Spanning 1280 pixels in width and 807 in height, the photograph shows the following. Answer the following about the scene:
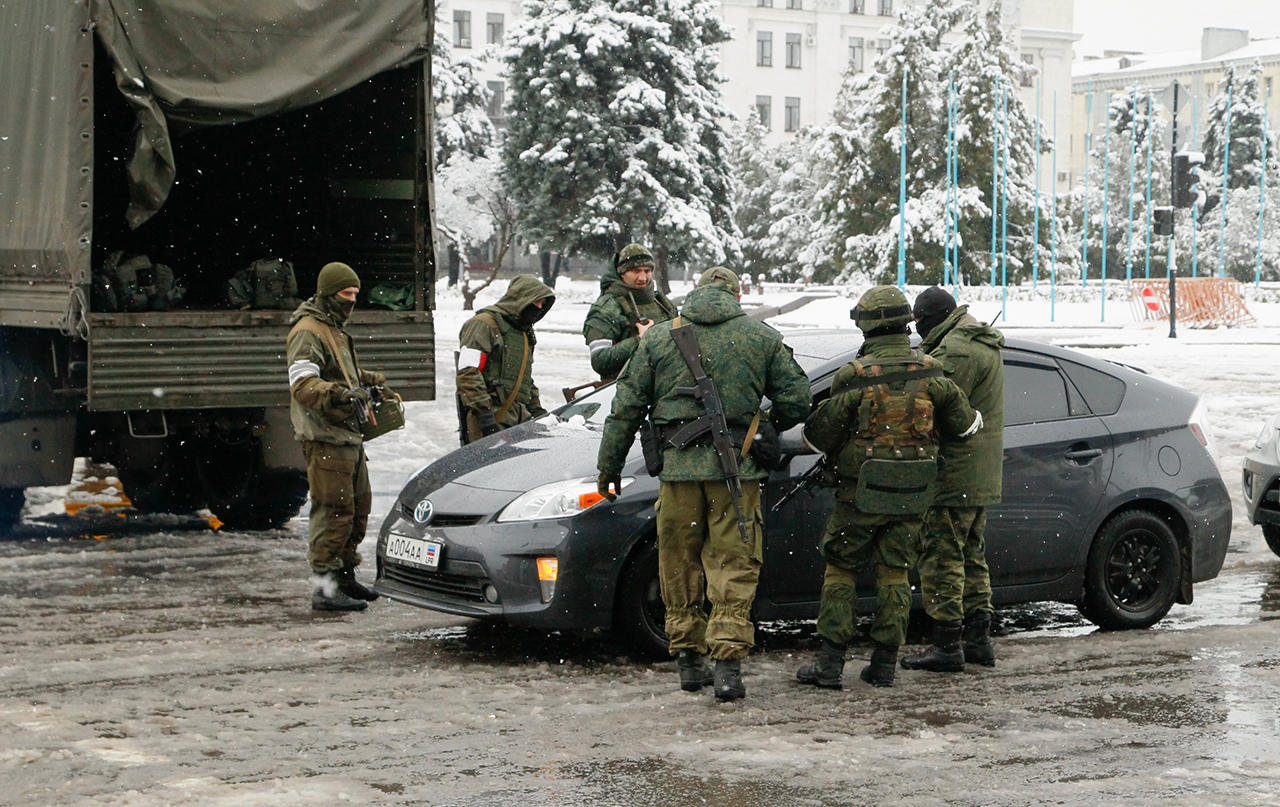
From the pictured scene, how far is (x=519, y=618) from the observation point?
6.92 metres

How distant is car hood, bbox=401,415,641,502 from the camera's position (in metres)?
7.16

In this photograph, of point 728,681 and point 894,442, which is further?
point 894,442

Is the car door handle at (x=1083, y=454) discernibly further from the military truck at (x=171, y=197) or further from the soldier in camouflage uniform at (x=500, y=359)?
the military truck at (x=171, y=197)

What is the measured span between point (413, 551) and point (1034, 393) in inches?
115

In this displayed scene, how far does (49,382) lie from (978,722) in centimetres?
608

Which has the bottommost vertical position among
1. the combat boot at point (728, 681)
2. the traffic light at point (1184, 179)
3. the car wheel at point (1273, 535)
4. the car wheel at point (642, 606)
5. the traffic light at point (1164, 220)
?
the car wheel at point (1273, 535)

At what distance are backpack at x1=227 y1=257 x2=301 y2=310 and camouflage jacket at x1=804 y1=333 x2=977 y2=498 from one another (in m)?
4.83

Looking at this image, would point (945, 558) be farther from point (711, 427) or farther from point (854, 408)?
point (711, 427)

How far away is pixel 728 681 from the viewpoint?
6.34 m

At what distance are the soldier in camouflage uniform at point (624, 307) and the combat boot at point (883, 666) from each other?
230cm

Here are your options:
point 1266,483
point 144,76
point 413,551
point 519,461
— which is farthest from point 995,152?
point 413,551

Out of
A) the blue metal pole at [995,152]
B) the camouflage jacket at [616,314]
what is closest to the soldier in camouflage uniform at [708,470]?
the camouflage jacket at [616,314]

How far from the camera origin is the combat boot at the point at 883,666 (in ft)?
22.1

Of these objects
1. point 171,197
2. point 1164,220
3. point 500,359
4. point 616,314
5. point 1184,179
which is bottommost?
point 500,359
